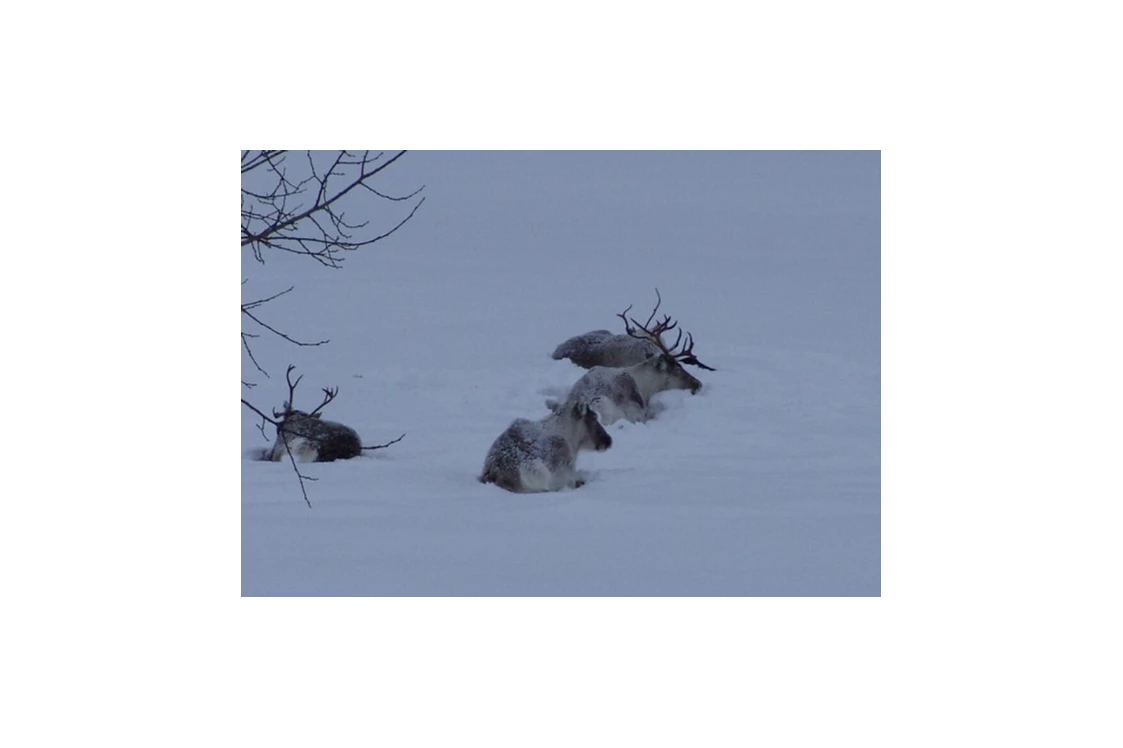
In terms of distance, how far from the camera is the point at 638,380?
9.36 metres

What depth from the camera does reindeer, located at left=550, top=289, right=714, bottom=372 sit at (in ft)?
33.2

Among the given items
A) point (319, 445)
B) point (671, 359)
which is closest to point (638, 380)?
point (671, 359)

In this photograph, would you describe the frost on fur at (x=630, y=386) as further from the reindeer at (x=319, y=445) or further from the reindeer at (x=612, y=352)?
the reindeer at (x=319, y=445)

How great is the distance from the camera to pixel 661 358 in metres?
9.52

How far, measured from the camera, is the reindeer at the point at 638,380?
847cm

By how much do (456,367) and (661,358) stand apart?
5.47 ft

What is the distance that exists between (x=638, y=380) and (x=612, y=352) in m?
0.91

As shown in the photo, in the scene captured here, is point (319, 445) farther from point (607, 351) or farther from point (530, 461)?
point (607, 351)

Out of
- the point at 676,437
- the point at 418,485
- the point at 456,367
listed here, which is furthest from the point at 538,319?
the point at 418,485

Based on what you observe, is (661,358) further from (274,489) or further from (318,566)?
(318,566)

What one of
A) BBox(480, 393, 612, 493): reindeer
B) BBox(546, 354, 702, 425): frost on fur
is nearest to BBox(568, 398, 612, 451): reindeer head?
BBox(546, 354, 702, 425): frost on fur

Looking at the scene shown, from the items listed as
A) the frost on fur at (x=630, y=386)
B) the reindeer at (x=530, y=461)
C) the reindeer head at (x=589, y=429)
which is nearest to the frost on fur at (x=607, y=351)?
the frost on fur at (x=630, y=386)

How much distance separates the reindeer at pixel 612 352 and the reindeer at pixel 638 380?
0.04 feet

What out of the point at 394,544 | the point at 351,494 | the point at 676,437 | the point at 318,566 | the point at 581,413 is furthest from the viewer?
the point at 676,437
